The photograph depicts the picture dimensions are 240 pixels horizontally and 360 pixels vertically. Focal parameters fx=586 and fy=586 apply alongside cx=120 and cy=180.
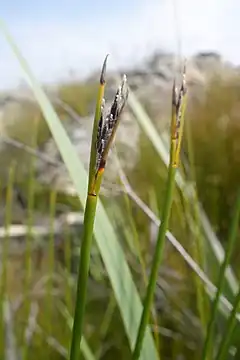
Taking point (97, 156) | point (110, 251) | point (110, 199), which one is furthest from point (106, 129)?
point (110, 199)

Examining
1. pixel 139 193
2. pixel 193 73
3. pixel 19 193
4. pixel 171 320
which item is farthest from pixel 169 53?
pixel 171 320

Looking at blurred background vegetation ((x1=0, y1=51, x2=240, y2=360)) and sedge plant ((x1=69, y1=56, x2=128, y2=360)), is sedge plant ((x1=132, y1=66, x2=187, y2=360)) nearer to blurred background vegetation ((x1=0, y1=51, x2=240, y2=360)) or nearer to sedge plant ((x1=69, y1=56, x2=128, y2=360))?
sedge plant ((x1=69, y1=56, x2=128, y2=360))

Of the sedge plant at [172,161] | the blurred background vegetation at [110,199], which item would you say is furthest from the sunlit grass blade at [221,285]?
the blurred background vegetation at [110,199]

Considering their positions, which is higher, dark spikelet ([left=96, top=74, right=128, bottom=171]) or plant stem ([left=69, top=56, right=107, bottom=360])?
dark spikelet ([left=96, top=74, right=128, bottom=171])

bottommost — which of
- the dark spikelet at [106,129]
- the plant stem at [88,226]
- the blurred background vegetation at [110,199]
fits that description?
the blurred background vegetation at [110,199]

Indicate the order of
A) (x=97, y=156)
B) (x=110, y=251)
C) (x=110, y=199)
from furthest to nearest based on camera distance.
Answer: (x=110, y=199) → (x=110, y=251) → (x=97, y=156)

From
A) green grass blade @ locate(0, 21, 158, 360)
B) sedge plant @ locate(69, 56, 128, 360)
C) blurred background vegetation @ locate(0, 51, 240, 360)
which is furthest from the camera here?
blurred background vegetation @ locate(0, 51, 240, 360)

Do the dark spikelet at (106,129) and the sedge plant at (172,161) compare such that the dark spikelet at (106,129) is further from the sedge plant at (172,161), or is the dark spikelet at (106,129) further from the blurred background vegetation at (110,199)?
the blurred background vegetation at (110,199)

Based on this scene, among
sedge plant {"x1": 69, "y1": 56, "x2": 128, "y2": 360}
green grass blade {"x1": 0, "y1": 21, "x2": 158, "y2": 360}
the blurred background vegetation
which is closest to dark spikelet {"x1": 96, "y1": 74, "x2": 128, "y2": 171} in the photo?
sedge plant {"x1": 69, "y1": 56, "x2": 128, "y2": 360}

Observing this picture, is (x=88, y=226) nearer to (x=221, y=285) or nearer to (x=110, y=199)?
(x=221, y=285)

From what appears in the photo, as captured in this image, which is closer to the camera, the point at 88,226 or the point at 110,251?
the point at 88,226

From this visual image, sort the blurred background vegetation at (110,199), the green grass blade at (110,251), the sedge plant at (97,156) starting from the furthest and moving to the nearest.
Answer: the blurred background vegetation at (110,199)
the green grass blade at (110,251)
the sedge plant at (97,156)
